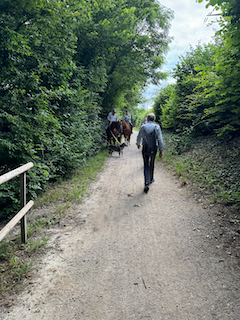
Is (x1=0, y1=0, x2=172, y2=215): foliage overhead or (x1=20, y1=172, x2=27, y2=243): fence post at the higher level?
(x1=0, y1=0, x2=172, y2=215): foliage overhead

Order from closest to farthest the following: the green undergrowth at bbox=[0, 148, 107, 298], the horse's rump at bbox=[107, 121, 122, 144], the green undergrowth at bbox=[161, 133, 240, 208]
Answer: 1. the green undergrowth at bbox=[0, 148, 107, 298]
2. the green undergrowth at bbox=[161, 133, 240, 208]
3. the horse's rump at bbox=[107, 121, 122, 144]

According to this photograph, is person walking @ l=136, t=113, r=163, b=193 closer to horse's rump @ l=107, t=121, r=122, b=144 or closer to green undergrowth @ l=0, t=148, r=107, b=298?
green undergrowth @ l=0, t=148, r=107, b=298

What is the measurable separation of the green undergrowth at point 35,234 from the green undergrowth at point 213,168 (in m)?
3.32

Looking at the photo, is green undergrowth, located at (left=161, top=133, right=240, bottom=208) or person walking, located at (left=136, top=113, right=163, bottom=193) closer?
green undergrowth, located at (left=161, top=133, right=240, bottom=208)

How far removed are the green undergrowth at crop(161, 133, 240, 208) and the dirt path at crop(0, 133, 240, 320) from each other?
28.3 inches

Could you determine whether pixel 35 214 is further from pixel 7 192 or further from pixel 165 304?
pixel 165 304

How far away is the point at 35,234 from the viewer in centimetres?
378

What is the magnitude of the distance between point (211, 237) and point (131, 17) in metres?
11.9

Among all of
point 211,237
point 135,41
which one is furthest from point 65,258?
point 135,41

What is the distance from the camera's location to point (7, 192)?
13.7 feet

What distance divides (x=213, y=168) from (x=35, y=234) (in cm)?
523

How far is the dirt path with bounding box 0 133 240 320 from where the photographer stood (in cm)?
231

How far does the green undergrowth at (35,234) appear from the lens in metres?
2.69

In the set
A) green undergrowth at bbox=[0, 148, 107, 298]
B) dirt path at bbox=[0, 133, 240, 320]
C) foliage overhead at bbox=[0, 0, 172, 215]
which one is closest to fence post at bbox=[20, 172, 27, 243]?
green undergrowth at bbox=[0, 148, 107, 298]
